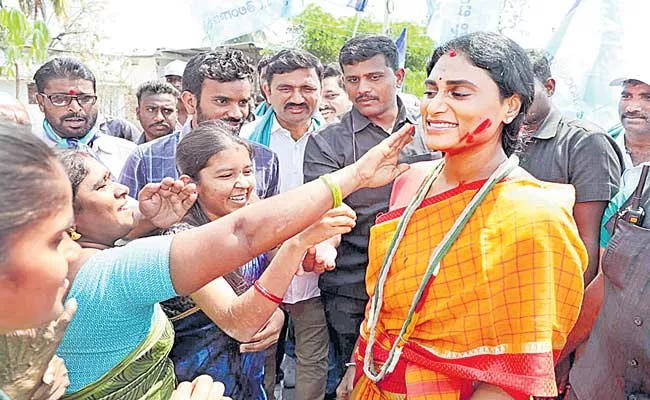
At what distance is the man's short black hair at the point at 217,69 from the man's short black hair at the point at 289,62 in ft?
0.88

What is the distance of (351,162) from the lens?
130 inches

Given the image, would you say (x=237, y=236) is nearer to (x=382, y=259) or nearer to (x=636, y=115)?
(x=382, y=259)

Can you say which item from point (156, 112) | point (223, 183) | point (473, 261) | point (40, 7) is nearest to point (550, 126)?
point (473, 261)

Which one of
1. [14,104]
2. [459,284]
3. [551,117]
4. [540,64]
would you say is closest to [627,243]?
[459,284]

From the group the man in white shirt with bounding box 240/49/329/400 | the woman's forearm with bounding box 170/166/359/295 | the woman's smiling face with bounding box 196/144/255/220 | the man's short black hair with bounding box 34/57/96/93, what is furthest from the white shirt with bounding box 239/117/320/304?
the woman's forearm with bounding box 170/166/359/295

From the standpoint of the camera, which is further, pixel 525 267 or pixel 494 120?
pixel 494 120

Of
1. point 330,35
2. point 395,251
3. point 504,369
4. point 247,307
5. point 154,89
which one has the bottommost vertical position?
point 504,369

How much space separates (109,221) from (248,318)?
593 mm

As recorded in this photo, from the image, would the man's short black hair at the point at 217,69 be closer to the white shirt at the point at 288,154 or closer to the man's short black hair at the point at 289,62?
the man's short black hair at the point at 289,62

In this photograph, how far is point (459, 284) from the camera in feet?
5.89

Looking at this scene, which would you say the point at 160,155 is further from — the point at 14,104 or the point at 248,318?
the point at 248,318

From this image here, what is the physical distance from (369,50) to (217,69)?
93cm

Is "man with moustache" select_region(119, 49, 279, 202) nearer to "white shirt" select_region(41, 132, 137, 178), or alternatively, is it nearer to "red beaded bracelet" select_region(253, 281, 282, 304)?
"white shirt" select_region(41, 132, 137, 178)

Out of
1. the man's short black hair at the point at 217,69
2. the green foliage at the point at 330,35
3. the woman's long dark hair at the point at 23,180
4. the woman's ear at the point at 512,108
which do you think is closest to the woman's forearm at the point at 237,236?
the woman's long dark hair at the point at 23,180
